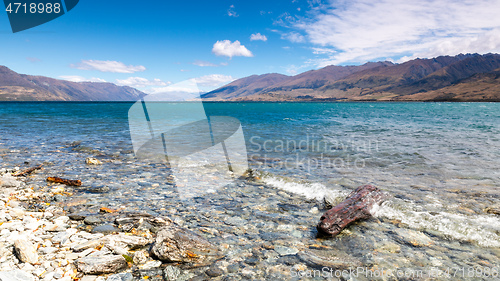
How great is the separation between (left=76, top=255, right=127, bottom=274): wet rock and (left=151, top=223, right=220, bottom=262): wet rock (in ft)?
1.95

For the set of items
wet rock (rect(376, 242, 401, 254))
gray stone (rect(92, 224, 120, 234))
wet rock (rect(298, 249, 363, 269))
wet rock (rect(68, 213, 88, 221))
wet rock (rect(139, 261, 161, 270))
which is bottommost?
wet rock (rect(376, 242, 401, 254))

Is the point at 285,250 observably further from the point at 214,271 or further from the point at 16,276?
the point at 16,276

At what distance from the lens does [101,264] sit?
14.0ft

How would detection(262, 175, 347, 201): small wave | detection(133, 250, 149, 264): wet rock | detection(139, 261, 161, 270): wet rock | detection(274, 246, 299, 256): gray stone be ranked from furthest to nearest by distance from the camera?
detection(262, 175, 347, 201): small wave → detection(274, 246, 299, 256): gray stone → detection(133, 250, 149, 264): wet rock → detection(139, 261, 161, 270): wet rock

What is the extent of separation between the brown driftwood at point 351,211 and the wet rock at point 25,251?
574 cm

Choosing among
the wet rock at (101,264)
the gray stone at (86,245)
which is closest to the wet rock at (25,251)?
the gray stone at (86,245)

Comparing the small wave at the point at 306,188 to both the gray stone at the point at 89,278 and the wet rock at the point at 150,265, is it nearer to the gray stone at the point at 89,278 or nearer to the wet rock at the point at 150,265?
the wet rock at the point at 150,265

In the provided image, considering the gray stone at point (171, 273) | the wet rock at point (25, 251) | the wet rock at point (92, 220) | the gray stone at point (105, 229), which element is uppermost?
the wet rock at point (25, 251)

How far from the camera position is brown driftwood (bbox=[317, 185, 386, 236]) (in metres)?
5.95

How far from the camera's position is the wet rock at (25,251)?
4.23 meters

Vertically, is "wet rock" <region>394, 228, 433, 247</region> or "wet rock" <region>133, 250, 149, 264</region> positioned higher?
"wet rock" <region>133, 250, 149, 264</region>

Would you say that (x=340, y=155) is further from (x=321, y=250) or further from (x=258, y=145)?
(x=321, y=250)

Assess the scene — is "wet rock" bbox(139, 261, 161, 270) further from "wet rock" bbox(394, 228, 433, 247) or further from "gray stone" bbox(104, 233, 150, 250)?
"wet rock" bbox(394, 228, 433, 247)

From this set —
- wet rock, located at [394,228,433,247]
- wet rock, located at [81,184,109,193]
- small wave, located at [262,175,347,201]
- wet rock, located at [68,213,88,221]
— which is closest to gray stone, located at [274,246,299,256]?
wet rock, located at [394,228,433,247]
